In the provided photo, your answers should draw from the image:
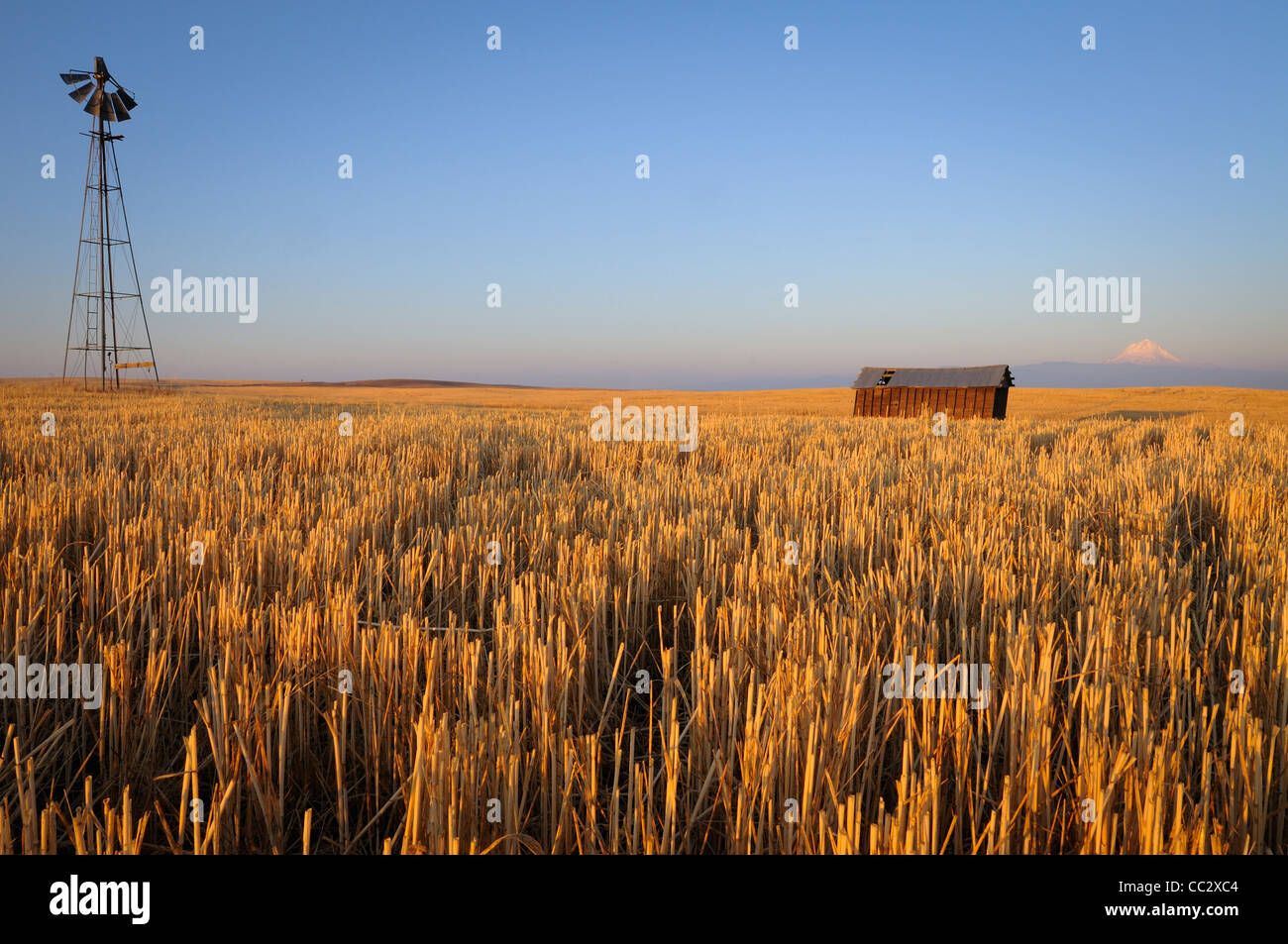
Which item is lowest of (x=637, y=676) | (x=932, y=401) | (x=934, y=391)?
(x=637, y=676)

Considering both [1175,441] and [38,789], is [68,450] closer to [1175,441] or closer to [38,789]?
[38,789]

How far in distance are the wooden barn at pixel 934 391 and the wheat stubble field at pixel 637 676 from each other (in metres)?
21.9

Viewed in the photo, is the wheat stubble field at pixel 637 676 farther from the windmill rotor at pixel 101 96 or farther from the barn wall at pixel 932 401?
the windmill rotor at pixel 101 96

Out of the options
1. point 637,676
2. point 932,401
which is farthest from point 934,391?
point 637,676

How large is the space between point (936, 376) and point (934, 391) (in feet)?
2.47

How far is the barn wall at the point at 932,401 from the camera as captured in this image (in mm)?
24422

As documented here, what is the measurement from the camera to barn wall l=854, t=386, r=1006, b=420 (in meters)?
24.4

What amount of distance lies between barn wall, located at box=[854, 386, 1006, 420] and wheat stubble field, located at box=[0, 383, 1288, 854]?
71.4 ft

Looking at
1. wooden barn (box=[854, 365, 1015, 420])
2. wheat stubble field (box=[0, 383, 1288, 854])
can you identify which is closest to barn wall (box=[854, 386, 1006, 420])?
wooden barn (box=[854, 365, 1015, 420])

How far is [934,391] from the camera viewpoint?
84.6 ft

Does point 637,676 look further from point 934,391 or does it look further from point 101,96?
point 101,96
